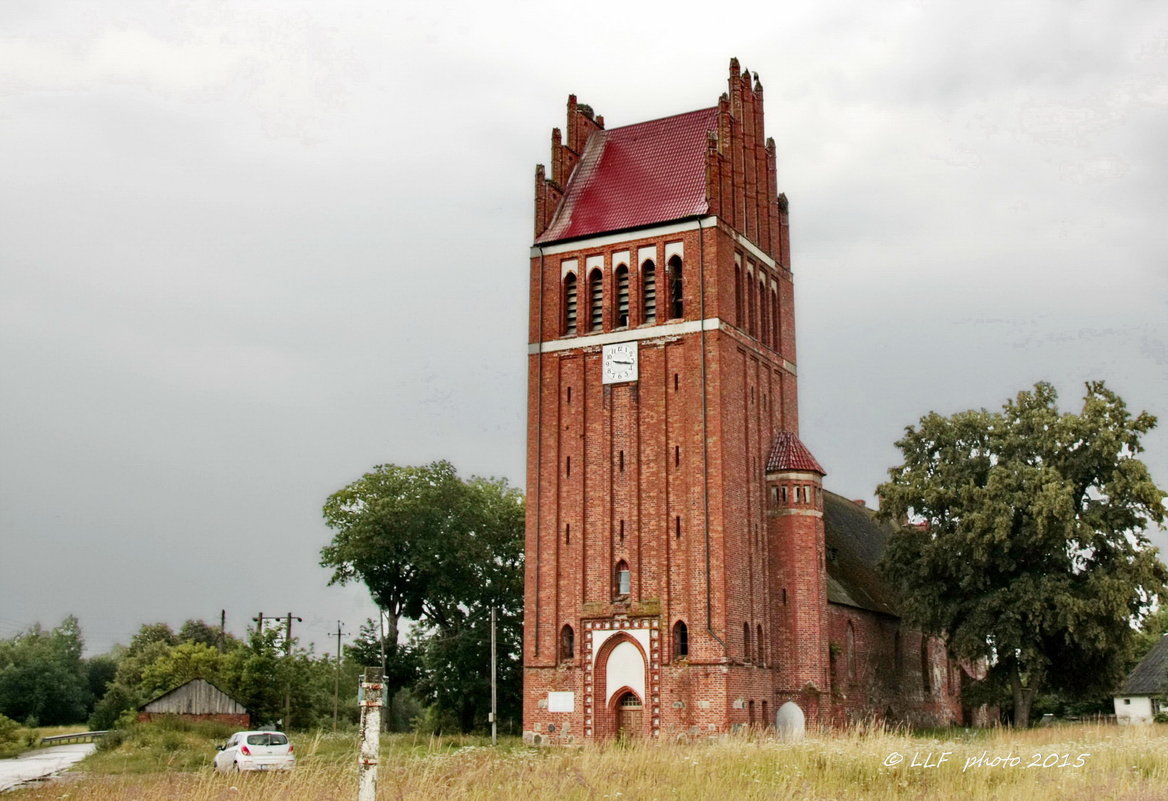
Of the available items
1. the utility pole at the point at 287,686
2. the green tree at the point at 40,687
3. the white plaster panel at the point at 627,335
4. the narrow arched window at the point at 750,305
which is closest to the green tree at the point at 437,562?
the utility pole at the point at 287,686

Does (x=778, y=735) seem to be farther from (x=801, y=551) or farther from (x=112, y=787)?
(x=112, y=787)

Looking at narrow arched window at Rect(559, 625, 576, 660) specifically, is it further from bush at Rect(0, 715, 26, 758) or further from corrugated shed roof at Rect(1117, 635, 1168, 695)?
corrugated shed roof at Rect(1117, 635, 1168, 695)

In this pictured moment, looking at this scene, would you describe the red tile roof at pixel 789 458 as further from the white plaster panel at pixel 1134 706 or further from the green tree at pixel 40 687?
the green tree at pixel 40 687

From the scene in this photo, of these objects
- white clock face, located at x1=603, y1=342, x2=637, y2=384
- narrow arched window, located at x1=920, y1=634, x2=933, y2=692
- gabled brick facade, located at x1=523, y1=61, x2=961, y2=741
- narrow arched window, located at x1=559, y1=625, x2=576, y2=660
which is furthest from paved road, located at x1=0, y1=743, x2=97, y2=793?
narrow arched window, located at x1=920, y1=634, x2=933, y2=692

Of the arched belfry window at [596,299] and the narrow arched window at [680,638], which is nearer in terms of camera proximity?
the narrow arched window at [680,638]

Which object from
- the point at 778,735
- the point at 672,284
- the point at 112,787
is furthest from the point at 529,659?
the point at 112,787

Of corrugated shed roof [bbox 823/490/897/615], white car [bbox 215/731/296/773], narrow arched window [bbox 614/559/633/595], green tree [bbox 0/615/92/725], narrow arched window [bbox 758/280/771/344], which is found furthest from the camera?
green tree [bbox 0/615/92/725]

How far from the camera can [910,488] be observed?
144 ft

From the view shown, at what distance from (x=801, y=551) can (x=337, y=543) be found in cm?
2484

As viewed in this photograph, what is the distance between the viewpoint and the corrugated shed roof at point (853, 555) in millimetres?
48250

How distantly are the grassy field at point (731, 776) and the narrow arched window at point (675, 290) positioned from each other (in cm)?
2085

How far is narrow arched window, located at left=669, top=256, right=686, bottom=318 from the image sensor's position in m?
42.2

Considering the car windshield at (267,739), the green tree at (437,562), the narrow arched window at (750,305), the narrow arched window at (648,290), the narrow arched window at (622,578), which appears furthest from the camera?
the green tree at (437,562)

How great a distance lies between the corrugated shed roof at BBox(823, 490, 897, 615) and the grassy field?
79.4 ft
